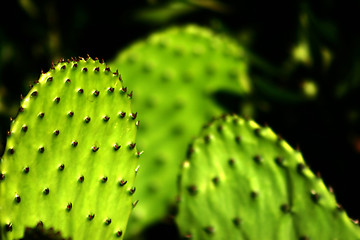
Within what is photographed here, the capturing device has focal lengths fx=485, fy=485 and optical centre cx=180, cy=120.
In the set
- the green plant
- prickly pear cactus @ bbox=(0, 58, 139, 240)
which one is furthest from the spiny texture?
prickly pear cactus @ bbox=(0, 58, 139, 240)

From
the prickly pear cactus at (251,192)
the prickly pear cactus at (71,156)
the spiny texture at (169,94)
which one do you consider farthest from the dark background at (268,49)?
the prickly pear cactus at (71,156)

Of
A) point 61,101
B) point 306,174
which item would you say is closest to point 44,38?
point 61,101

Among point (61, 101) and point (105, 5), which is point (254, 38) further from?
point (61, 101)

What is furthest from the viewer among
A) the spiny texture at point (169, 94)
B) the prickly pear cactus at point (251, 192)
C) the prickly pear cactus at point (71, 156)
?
the spiny texture at point (169, 94)

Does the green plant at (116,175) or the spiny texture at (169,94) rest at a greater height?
the spiny texture at (169,94)

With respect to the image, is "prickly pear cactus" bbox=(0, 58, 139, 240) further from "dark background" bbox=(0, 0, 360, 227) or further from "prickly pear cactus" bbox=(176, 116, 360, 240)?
"dark background" bbox=(0, 0, 360, 227)

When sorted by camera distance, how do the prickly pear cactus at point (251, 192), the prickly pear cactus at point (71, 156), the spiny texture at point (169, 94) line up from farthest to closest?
the spiny texture at point (169, 94), the prickly pear cactus at point (251, 192), the prickly pear cactus at point (71, 156)

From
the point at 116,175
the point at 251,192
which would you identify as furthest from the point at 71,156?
the point at 251,192

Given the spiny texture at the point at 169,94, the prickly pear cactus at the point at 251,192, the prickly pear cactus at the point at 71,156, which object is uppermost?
the spiny texture at the point at 169,94

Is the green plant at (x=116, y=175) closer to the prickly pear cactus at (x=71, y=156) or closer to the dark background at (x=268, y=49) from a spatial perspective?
the prickly pear cactus at (x=71, y=156)
